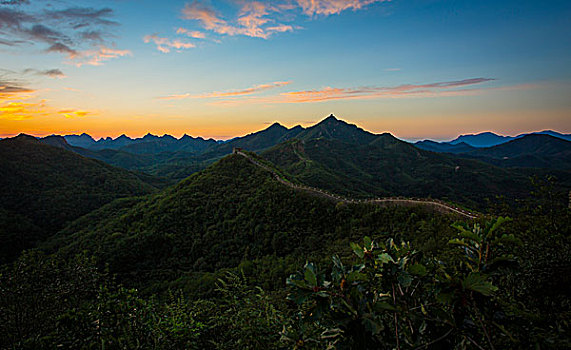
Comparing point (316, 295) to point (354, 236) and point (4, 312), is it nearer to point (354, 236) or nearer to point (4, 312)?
point (4, 312)

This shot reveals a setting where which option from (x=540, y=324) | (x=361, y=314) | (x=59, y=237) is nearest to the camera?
(x=361, y=314)

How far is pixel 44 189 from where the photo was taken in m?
52.9

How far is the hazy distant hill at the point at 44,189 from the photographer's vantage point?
40.5 m

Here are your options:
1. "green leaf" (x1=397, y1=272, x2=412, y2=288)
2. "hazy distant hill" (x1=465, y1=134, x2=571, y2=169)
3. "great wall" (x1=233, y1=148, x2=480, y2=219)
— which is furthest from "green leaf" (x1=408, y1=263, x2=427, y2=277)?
"hazy distant hill" (x1=465, y1=134, x2=571, y2=169)

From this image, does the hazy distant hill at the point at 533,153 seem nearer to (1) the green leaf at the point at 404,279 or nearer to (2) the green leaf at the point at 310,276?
(1) the green leaf at the point at 404,279

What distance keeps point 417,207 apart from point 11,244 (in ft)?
168

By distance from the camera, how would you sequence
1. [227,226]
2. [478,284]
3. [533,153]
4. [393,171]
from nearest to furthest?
1. [478,284]
2. [227,226]
3. [393,171]
4. [533,153]

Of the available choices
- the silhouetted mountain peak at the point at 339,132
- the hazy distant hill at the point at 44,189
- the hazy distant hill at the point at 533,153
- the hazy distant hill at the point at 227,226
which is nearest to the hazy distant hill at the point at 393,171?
the hazy distant hill at the point at 227,226

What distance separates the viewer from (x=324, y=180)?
159ft

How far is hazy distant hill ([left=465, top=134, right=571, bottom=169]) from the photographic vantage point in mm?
133000

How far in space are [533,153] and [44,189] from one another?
773 feet

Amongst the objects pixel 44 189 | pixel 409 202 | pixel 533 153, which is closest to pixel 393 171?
pixel 409 202

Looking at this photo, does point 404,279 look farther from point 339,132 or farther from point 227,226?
point 339,132

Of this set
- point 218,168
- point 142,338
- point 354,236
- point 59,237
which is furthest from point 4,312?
point 59,237
